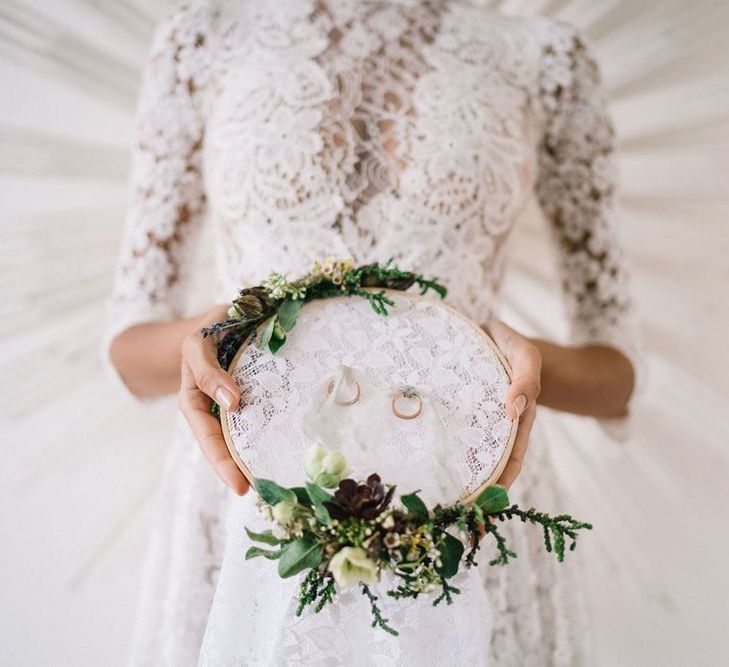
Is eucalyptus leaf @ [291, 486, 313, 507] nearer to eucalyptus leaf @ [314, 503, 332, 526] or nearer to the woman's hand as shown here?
eucalyptus leaf @ [314, 503, 332, 526]

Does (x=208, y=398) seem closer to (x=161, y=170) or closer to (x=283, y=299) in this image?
(x=283, y=299)

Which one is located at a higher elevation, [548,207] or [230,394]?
[548,207]

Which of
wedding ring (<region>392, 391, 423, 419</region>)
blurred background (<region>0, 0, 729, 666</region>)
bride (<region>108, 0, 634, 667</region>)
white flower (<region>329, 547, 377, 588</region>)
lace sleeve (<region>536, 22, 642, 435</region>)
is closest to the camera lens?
white flower (<region>329, 547, 377, 588</region>)

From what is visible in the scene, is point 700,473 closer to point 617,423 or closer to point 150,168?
point 617,423

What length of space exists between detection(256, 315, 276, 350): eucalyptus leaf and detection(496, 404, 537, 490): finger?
204 millimetres

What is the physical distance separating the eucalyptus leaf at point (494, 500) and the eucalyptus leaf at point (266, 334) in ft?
0.64

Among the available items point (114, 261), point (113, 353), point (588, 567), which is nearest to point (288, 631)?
point (113, 353)

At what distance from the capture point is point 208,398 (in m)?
0.55

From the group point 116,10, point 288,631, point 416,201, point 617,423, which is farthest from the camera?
point 116,10

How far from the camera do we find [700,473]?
1.27m

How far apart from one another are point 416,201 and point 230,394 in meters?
0.34

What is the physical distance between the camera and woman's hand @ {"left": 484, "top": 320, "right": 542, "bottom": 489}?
1.67ft

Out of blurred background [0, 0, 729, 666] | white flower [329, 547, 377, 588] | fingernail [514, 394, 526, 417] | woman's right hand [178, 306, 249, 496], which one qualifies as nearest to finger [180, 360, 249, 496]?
woman's right hand [178, 306, 249, 496]

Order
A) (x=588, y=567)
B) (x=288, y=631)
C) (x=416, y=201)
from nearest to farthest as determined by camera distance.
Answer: (x=288, y=631) → (x=416, y=201) → (x=588, y=567)
